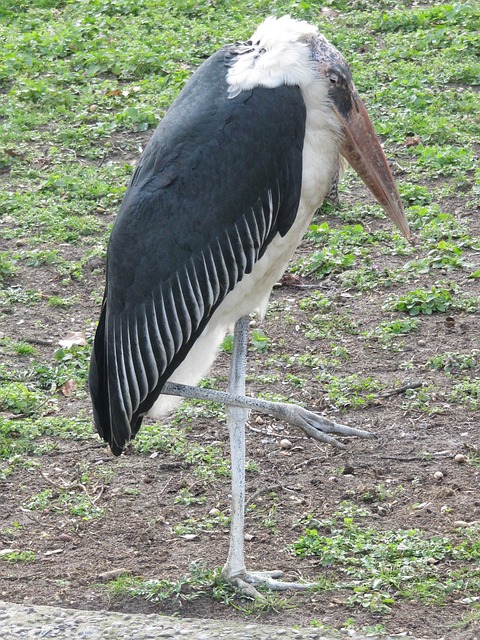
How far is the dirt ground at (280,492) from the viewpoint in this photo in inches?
163

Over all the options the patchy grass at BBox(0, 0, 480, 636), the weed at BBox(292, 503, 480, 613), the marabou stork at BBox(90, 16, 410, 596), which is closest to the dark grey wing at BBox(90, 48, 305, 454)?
the marabou stork at BBox(90, 16, 410, 596)

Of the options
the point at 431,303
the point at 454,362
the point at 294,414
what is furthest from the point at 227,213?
the point at 431,303

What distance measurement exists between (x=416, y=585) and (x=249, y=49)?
6.33 feet

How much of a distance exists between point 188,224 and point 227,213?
0.15m

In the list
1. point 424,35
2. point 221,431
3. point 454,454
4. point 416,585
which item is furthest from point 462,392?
point 424,35

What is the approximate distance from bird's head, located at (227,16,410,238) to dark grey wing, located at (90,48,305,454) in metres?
0.06

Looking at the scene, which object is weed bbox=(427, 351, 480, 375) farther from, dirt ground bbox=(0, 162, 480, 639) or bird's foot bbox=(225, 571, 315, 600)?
bird's foot bbox=(225, 571, 315, 600)

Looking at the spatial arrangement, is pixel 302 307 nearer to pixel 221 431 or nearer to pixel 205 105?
pixel 221 431

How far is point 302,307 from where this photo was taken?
239 inches

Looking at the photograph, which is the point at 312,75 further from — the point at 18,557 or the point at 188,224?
the point at 18,557

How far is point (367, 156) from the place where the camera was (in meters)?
4.38

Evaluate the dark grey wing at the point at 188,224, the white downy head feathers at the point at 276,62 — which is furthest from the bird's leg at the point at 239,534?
the white downy head feathers at the point at 276,62

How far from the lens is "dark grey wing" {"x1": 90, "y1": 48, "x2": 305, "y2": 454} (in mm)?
4074

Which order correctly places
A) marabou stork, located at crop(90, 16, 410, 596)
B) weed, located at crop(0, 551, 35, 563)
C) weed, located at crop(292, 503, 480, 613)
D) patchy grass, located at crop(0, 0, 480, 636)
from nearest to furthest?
weed, located at crop(292, 503, 480, 613) < marabou stork, located at crop(90, 16, 410, 596) < patchy grass, located at crop(0, 0, 480, 636) < weed, located at crop(0, 551, 35, 563)
